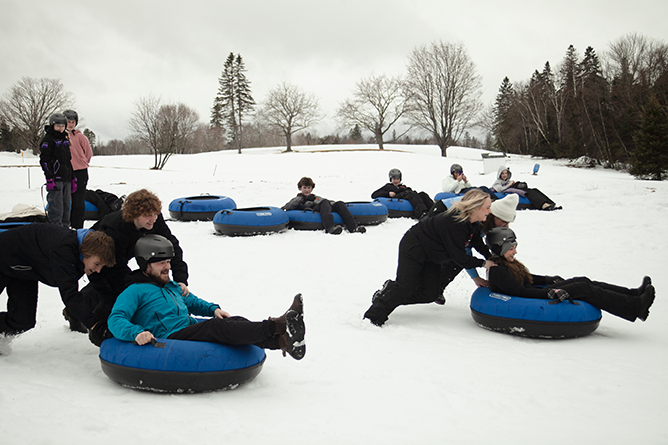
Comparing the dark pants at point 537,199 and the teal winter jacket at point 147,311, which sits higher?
the dark pants at point 537,199

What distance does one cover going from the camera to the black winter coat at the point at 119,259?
318 centimetres

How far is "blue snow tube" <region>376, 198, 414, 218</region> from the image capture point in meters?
9.41

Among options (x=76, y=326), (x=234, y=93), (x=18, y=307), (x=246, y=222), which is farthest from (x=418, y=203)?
(x=234, y=93)

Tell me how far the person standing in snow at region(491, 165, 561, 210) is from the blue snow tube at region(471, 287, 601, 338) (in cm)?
640

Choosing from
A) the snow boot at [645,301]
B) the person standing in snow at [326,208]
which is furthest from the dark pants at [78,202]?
the snow boot at [645,301]

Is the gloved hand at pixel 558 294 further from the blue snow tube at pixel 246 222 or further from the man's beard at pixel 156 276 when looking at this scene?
the blue snow tube at pixel 246 222

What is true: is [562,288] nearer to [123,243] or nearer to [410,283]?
[410,283]

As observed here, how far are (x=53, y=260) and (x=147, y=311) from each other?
0.72m

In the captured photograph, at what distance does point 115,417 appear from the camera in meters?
2.14

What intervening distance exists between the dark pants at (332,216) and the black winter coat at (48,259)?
5156 millimetres

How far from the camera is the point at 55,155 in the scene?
5930 millimetres

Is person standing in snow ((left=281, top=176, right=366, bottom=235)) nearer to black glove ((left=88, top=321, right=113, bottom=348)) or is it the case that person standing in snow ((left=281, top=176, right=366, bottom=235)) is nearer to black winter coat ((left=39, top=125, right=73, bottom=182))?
black winter coat ((left=39, top=125, right=73, bottom=182))

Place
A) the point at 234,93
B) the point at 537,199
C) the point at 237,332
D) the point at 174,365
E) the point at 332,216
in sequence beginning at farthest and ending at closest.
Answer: the point at 234,93, the point at 537,199, the point at 332,216, the point at 237,332, the point at 174,365

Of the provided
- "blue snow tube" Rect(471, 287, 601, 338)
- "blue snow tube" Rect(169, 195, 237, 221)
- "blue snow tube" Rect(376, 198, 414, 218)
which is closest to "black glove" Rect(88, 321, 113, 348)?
"blue snow tube" Rect(471, 287, 601, 338)
